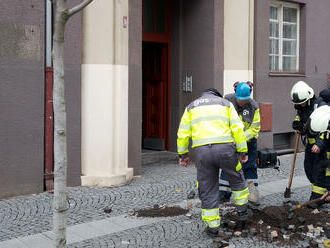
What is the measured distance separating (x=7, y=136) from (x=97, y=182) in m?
1.69

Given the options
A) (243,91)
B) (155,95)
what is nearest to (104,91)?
(243,91)

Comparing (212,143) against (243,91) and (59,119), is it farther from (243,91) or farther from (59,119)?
(59,119)

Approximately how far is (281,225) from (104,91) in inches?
147

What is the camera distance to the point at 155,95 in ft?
37.5

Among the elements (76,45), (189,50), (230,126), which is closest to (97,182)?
(76,45)

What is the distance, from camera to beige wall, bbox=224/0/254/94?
10391 mm

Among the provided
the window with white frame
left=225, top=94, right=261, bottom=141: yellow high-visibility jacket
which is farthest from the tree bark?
the window with white frame

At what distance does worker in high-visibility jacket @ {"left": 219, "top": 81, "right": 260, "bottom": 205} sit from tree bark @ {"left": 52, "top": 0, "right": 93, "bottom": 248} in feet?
10.1

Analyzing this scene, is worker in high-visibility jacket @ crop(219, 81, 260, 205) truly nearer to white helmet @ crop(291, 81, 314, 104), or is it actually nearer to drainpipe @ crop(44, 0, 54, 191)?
white helmet @ crop(291, 81, 314, 104)

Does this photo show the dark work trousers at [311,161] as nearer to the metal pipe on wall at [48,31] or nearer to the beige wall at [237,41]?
the beige wall at [237,41]

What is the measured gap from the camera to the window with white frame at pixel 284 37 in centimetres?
1186

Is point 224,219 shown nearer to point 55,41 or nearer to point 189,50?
point 55,41

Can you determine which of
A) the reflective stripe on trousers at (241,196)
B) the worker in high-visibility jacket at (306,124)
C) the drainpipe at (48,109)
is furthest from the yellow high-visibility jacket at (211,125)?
the drainpipe at (48,109)

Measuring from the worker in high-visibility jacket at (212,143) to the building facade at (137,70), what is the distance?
278cm
